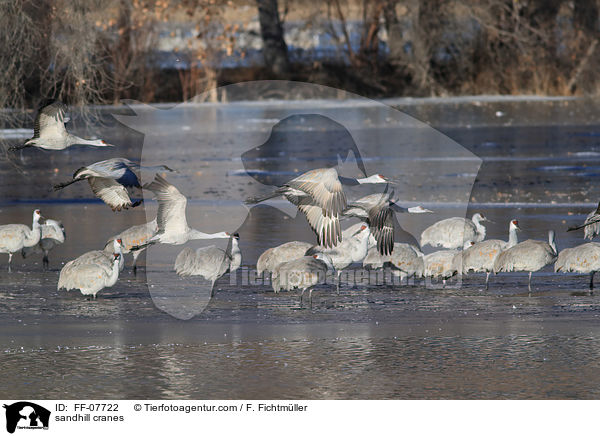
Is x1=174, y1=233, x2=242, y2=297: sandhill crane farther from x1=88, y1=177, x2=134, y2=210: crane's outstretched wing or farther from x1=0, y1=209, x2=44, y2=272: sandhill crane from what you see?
x1=0, y1=209, x2=44, y2=272: sandhill crane

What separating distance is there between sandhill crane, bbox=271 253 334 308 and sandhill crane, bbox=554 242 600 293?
1.92 m

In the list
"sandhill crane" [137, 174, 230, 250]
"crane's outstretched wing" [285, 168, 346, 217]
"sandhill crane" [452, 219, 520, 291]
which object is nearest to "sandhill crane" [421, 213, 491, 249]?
"sandhill crane" [452, 219, 520, 291]

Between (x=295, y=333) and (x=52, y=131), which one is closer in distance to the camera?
(x=295, y=333)

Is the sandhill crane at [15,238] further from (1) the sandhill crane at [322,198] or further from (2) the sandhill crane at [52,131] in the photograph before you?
(1) the sandhill crane at [322,198]

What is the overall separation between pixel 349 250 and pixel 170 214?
147cm

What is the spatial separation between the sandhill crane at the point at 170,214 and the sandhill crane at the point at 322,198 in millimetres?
647

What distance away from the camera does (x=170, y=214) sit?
8.59m

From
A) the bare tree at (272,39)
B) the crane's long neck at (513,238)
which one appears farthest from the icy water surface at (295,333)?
the bare tree at (272,39)

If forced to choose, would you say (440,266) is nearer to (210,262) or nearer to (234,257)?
(234,257)

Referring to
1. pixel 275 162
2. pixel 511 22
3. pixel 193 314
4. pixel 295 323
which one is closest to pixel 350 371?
pixel 295 323
